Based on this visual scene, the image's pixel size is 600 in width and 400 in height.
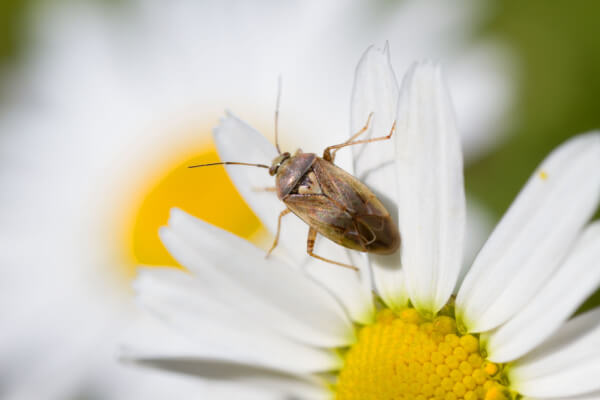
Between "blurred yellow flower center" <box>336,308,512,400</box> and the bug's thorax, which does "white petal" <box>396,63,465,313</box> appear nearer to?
"blurred yellow flower center" <box>336,308,512,400</box>

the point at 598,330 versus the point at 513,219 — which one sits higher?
the point at 513,219

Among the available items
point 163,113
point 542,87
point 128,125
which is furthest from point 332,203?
point 128,125

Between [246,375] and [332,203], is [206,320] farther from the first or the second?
[332,203]

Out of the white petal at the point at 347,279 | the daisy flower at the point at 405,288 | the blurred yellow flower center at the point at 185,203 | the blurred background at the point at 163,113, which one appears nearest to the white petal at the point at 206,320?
the daisy flower at the point at 405,288

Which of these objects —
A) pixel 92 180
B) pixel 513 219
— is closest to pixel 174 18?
pixel 92 180

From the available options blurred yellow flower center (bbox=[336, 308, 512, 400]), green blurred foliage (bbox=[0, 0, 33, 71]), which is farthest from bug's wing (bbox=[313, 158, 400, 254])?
green blurred foliage (bbox=[0, 0, 33, 71])

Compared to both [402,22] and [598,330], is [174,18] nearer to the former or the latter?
[402,22]

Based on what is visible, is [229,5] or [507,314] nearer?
[507,314]
